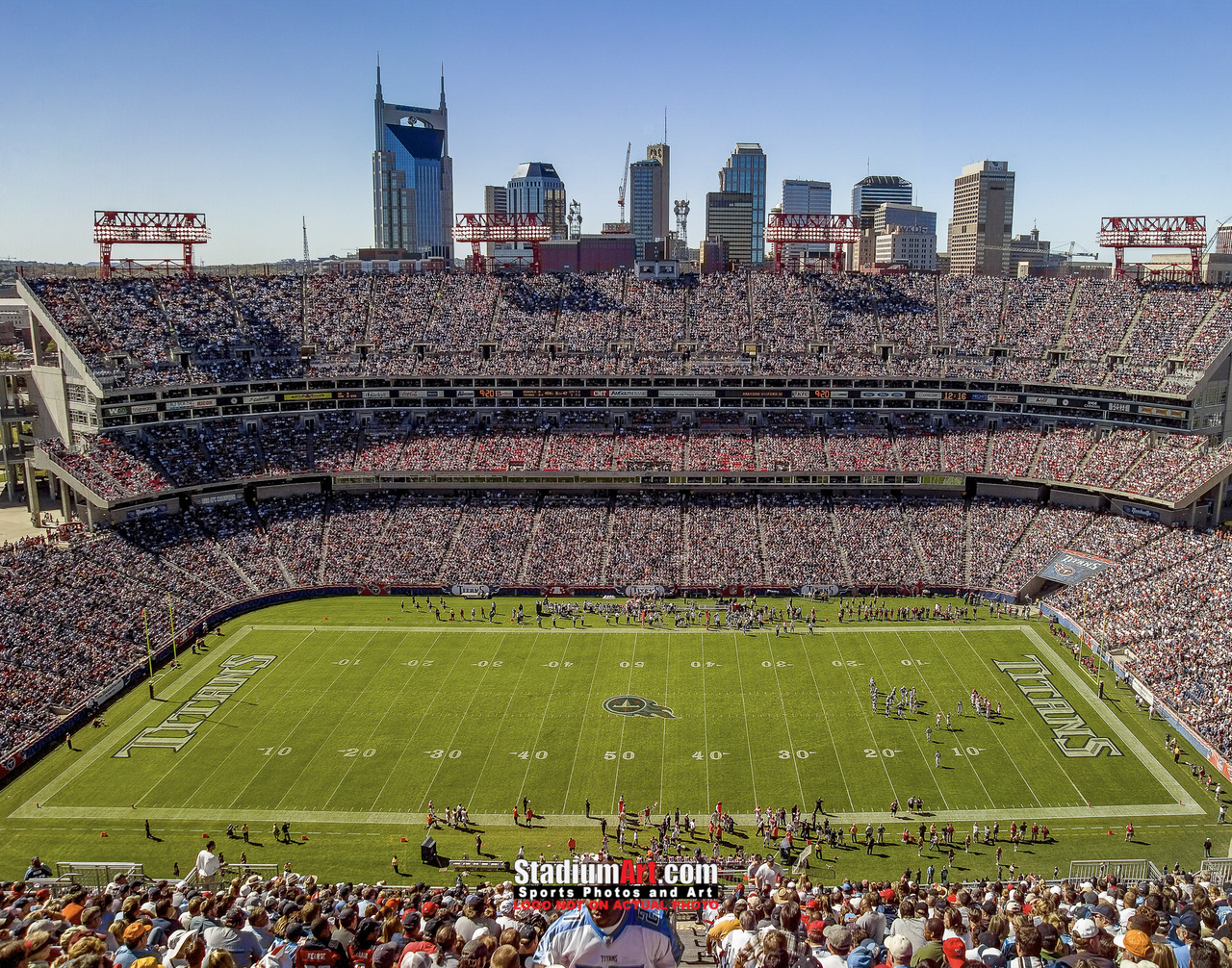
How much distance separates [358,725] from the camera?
42.2 meters

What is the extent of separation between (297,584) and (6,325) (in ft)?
135

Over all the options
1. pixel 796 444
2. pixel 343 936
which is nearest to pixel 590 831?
pixel 343 936

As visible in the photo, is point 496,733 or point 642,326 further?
point 642,326

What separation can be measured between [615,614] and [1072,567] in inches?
1062

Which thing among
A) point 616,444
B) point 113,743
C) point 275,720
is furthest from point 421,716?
point 616,444

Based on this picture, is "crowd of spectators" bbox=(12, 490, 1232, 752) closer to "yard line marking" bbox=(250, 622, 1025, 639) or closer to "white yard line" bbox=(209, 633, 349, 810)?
"yard line marking" bbox=(250, 622, 1025, 639)

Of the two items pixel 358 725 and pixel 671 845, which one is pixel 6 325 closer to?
pixel 358 725

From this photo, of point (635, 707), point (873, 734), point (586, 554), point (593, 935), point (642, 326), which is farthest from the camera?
point (642, 326)

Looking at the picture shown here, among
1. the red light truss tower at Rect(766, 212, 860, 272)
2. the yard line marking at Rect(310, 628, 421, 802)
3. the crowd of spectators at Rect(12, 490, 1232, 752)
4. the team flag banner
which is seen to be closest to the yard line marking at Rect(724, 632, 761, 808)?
the crowd of spectators at Rect(12, 490, 1232, 752)

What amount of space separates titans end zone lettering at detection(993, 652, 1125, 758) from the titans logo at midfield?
16.3 metres

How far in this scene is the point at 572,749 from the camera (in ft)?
131

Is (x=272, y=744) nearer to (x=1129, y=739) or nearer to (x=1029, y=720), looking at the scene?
(x=1029, y=720)

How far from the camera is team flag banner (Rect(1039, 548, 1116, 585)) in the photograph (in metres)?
54.9

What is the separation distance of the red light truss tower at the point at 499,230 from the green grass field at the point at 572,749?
48960mm
